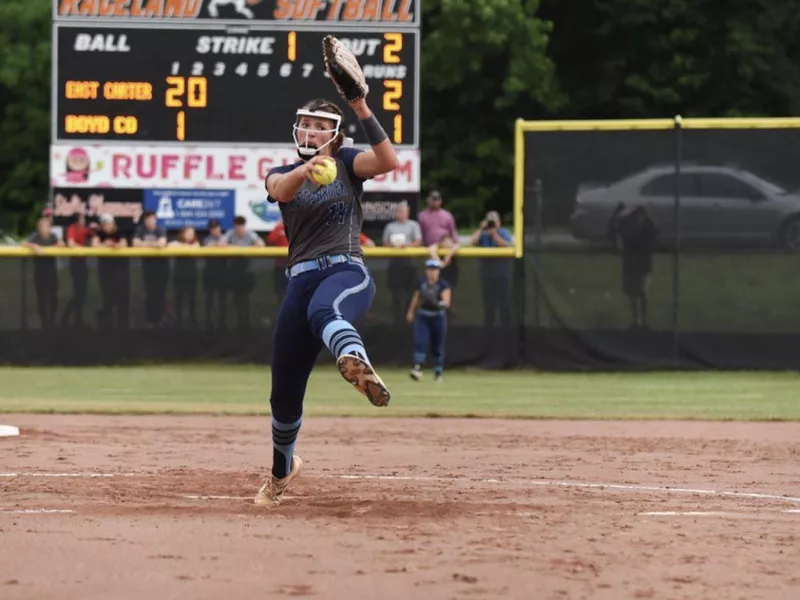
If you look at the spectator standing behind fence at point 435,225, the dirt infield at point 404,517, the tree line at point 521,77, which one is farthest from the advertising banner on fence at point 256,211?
the tree line at point 521,77

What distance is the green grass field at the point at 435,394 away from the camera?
14938mm

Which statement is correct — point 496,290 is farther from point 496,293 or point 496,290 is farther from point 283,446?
point 283,446

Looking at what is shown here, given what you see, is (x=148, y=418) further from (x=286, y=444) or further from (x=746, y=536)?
(x=746, y=536)

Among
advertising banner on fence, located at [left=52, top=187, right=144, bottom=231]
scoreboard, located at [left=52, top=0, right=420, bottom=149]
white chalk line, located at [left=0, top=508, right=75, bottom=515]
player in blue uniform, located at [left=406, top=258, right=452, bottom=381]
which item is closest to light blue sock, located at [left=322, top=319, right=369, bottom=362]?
white chalk line, located at [left=0, top=508, right=75, bottom=515]

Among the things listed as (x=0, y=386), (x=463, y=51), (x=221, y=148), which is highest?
(x=463, y=51)

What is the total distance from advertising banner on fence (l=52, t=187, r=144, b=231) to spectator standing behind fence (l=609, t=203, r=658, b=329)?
5968mm

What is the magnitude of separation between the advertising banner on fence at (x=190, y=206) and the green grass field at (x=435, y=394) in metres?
1.89

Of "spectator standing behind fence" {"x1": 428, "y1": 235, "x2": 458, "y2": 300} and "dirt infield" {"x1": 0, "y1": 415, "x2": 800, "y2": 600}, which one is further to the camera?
"spectator standing behind fence" {"x1": 428, "y1": 235, "x2": 458, "y2": 300}

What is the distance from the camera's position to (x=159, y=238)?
66.6ft

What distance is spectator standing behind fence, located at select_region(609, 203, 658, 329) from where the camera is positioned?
64.3 feet

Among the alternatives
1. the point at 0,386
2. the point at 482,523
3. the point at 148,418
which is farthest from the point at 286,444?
the point at 0,386

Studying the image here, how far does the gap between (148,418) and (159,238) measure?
21.3 feet

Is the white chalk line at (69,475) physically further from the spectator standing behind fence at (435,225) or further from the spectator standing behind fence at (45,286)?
the spectator standing behind fence at (435,225)

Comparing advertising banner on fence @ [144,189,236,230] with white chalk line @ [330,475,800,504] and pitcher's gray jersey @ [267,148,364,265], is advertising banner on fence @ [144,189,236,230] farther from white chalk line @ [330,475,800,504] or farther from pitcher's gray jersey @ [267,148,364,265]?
pitcher's gray jersey @ [267,148,364,265]
